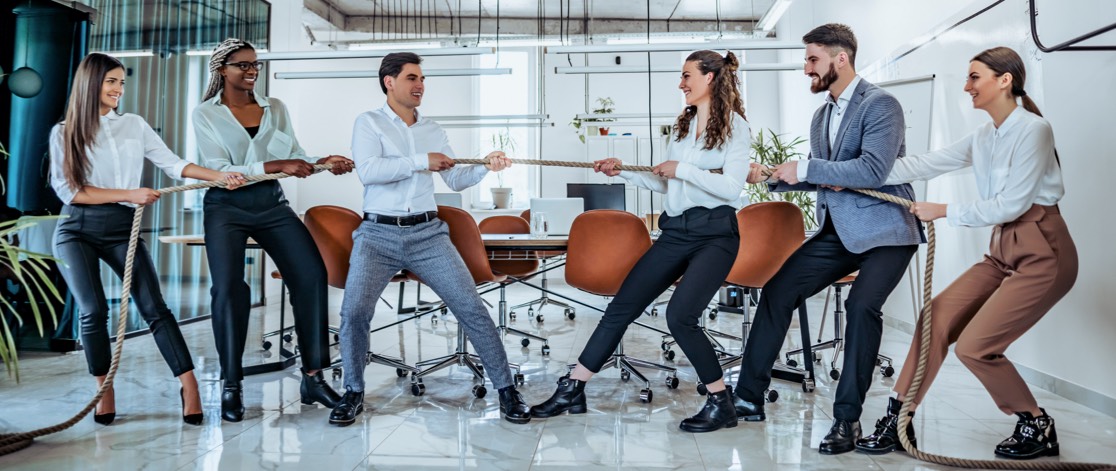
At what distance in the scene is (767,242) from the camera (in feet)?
12.5

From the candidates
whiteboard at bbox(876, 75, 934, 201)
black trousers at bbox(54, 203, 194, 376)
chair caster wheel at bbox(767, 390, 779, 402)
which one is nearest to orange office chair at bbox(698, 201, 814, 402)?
chair caster wheel at bbox(767, 390, 779, 402)

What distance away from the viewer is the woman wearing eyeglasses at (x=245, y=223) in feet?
10.2

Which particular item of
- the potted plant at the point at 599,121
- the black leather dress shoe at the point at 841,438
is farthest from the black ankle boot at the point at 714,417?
the potted plant at the point at 599,121

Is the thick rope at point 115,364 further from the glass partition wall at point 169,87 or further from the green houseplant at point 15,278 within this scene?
the glass partition wall at point 169,87

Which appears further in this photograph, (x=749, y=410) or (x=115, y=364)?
(x=749, y=410)

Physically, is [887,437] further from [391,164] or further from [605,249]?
[391,164]

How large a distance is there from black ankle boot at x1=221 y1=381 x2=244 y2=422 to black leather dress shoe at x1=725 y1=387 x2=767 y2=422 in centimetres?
206

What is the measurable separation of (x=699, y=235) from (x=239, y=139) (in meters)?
2.01

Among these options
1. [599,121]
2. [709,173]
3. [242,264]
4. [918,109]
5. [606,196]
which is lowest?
[242,264]

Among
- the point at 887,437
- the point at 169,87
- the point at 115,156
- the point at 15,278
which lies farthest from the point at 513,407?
the point at 169,87

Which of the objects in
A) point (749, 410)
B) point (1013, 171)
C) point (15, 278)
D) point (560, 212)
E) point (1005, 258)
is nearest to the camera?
point (1013, 171)

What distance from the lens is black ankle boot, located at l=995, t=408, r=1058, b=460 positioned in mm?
2648

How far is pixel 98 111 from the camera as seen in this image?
3.09 m

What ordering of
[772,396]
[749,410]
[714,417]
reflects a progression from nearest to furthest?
1. [714,417]
2. [749,410]
3. [772,396]
